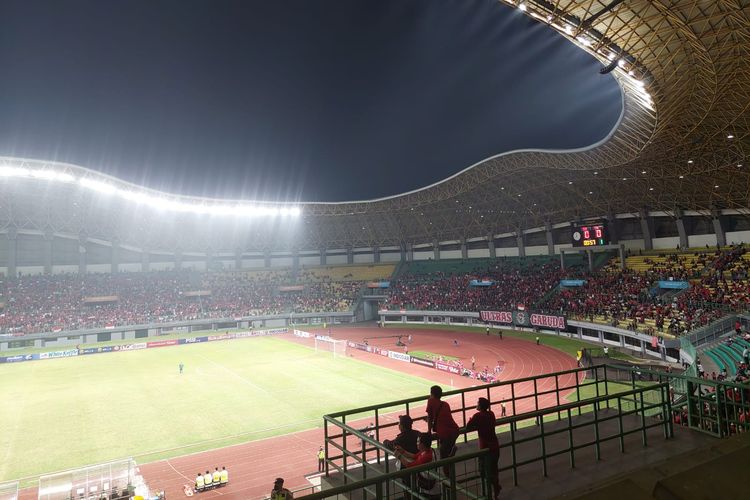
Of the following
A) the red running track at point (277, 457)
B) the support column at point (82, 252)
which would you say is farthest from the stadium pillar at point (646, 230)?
the support column at point (82, 252)

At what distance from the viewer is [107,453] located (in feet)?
71.2

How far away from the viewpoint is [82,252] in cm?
7212

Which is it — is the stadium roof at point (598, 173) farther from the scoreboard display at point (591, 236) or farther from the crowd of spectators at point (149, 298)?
the crowd of spectators at point (149, 298)

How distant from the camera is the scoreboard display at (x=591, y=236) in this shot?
4900 centimetres

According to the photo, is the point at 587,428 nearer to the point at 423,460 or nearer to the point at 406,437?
the point at 406,437

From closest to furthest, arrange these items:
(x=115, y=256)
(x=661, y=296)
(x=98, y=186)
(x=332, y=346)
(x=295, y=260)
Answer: (x=661, y=296) → (x=332, y=346) → (x=98, y=186) → (x=115, y=256) → (x=295, y=260)

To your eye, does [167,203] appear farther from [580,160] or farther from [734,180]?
[734,180]

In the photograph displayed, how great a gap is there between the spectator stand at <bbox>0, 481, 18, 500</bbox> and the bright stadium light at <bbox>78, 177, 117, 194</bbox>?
49639 mm

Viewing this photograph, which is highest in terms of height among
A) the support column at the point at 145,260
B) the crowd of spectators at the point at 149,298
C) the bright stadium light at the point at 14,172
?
the bright stadium light at the point at 14,172

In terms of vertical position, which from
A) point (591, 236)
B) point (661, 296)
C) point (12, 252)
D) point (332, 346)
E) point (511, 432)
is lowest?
point (332, 346)

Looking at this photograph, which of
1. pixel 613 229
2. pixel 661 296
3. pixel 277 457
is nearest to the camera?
pixel 277 457

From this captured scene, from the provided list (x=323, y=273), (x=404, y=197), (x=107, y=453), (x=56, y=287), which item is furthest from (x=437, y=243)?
(x=107, y=453)

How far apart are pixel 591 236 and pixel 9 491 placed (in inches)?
2017

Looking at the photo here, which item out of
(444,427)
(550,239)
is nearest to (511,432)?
(444,427)
